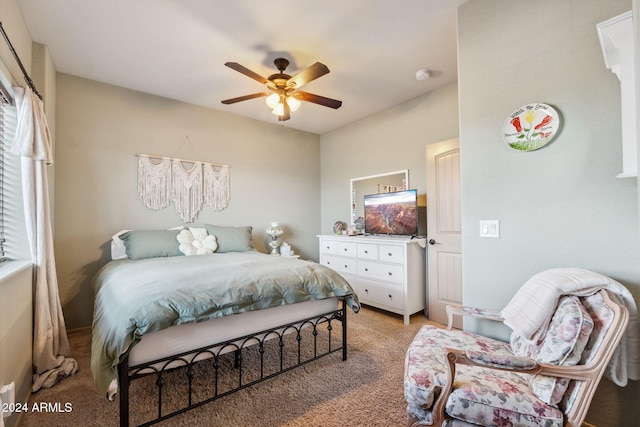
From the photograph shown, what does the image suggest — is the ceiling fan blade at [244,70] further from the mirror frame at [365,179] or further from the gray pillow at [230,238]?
the mirror frame at [365,179]

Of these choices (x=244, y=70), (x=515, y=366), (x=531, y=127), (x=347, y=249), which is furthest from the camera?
(x=347, y=249)

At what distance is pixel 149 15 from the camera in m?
2.05

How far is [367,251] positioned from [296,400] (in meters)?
1.98

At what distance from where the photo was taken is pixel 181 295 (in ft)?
5.09

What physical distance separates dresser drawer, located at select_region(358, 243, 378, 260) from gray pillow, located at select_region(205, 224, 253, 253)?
145 centimetres

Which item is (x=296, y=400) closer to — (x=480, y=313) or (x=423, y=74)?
(x=480, y=313)

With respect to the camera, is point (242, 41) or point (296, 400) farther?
point (242, 41)

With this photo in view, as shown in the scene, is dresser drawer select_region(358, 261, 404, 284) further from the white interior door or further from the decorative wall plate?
the decorative wall plate

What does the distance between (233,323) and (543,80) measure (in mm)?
2432

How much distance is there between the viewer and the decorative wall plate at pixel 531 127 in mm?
1546

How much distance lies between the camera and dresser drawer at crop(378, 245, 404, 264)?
3057mm

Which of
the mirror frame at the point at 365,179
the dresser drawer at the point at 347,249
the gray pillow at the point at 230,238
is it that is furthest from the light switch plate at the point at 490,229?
the gray pillow at the point at 230,238

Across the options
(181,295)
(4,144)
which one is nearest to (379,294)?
(181,295)

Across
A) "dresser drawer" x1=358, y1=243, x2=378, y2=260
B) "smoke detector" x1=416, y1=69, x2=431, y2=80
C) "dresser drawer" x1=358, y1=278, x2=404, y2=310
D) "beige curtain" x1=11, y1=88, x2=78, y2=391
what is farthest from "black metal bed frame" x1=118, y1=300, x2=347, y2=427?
"smoke detector" x1=416, y1=69, x2=431, y2=80
